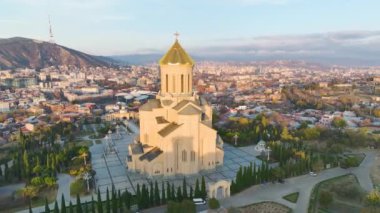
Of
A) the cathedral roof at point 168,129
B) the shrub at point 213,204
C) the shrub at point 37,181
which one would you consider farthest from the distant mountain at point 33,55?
the shrub at point 213,204

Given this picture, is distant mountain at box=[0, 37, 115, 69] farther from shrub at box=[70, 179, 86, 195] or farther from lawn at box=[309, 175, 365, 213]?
lawn at box=[309, 175, 365, 213]

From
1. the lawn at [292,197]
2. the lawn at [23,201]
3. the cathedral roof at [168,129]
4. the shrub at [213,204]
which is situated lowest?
the lawn at [23,201]

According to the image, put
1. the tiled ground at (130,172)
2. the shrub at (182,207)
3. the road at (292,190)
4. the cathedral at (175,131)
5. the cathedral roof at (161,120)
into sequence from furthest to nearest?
the cathedral roof at (161,120) < the cathedral at (175,131) < the tiled ground at (130,172) < the road at (292,190) < the shrub at (182,207)

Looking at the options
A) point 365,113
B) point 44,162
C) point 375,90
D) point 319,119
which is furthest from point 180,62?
point 375,90

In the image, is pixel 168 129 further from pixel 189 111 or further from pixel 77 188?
pixel 77 188

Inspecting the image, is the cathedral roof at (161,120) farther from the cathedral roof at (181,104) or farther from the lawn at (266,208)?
the lawn at (266,208)

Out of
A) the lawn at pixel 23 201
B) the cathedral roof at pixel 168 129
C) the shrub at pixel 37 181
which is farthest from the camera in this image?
the cathedral roof at pixel 168 129
